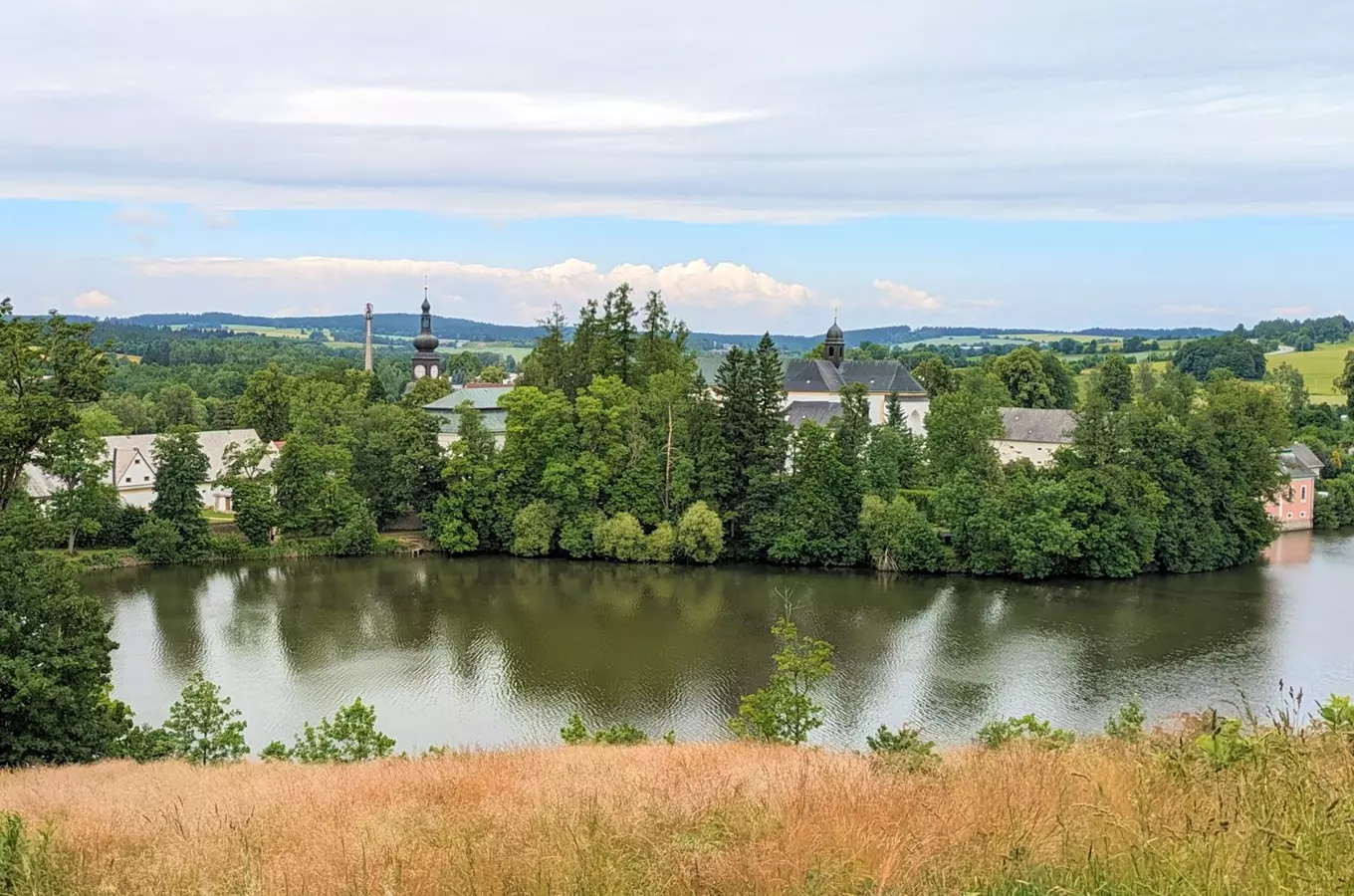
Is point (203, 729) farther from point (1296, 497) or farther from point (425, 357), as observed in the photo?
point (425, 357)

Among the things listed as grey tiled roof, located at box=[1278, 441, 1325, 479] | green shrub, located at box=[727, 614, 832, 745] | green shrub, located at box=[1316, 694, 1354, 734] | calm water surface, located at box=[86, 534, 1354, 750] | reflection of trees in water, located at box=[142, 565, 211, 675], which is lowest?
reflection of trees in water, located at box=[142, 565, 211, 675]

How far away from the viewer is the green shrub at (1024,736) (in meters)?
8.08

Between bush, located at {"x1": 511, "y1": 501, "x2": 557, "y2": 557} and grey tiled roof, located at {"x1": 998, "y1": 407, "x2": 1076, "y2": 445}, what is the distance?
2500cm

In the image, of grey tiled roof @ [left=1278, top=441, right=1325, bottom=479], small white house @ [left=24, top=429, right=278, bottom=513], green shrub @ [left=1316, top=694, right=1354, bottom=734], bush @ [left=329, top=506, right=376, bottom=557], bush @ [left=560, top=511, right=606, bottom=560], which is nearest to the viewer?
green shrub @ [left=1316, top=694, right=1354, bottom=734]

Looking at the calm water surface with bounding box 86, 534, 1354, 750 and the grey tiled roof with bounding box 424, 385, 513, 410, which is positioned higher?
the grey tiled roof with bounding box 424, 385, 513, 410

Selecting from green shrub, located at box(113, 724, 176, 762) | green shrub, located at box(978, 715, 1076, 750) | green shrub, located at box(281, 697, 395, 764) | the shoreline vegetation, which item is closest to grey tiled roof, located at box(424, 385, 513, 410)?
green shrub, located at box(113, 724, 176, 762)

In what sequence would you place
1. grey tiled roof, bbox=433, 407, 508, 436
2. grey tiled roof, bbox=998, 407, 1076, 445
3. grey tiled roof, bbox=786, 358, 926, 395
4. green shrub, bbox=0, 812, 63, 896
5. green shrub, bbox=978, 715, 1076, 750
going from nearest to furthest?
green shrub, bbox=0, 812, 63, 896
green shrub, bbox=978, 715, 1076, 750
grey tiled roof, bbox=433, 407, 508, 436
grey tiled roof, bbox=998, 407, 1076, 445
grey tiled roof, bbox=786, 358, 926, 395

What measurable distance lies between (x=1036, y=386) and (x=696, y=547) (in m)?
34.0

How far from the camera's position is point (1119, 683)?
22.5 metres

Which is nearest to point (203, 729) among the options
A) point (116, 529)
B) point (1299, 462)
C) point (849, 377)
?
point (116, 529)

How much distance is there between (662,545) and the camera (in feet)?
118

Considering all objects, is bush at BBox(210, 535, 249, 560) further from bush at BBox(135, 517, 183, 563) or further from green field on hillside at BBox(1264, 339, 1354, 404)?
green field on hillside at BBox(1264, 339, 1354, 404)

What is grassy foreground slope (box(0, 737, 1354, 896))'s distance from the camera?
391cm

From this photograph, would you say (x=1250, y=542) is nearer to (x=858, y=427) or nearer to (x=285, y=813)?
(x=858, y=427)
